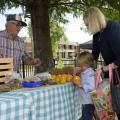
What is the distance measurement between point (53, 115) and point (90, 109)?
0.76 meters

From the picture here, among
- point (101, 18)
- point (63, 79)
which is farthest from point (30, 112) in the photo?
point (101, 18)

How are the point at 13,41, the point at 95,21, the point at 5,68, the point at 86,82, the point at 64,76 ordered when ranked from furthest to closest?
the point at 13,41, the point at 64,76, the point at 86,82, the point at 5,68, the point at 95,21

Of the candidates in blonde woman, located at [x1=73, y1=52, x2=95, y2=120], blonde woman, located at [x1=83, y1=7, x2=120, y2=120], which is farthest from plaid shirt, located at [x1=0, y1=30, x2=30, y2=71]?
blonde woman, located at [x1=83, y1=7, x2=120, y2=120]

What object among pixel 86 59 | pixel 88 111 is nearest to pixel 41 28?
pixel 86 59

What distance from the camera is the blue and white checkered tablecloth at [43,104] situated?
3.68m

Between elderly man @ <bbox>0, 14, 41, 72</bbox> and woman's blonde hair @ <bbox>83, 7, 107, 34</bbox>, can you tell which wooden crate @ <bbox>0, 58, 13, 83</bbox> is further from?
woman's blonde hair @ <bbox>83, 7, 107, 34</bbox>

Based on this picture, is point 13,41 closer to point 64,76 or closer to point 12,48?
point 12,48

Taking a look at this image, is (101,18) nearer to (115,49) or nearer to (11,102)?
(115,49)

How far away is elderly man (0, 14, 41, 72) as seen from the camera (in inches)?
215

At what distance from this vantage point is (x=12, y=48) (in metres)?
5.61

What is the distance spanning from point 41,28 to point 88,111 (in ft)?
A: 15.3

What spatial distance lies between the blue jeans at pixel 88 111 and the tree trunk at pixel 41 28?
424 cm

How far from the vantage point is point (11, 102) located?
12.0 ft

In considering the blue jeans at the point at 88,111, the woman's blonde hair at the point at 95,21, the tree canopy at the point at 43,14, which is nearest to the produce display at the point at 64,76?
the blue jeans at the point at 88,111
